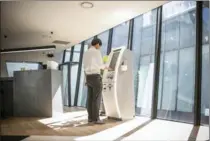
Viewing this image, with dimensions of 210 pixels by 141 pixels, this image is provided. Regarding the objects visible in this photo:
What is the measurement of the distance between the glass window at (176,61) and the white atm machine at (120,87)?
2.59ft

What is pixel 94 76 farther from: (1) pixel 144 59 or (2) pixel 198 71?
(1) pixel 144 59

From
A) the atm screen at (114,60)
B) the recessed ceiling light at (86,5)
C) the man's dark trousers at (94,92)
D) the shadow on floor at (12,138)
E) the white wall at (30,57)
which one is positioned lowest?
the shadow on floor at (12,138)

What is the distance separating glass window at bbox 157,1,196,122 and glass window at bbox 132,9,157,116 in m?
0.38

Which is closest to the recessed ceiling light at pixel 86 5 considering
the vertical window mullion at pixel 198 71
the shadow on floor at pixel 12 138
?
the vertical window mullion at pixel 198 71

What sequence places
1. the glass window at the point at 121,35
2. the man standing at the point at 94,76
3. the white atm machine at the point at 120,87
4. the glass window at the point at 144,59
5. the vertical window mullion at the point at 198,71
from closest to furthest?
the vertical window mullion at the point at 198,71, the man standing at the point at 94,76, the white atm machine at the point at 120,87, the glass window at the point at 144,59, the glass window at the point at 121,35

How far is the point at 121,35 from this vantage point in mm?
7137

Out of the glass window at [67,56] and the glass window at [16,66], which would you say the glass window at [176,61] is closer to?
the glass window at [67,56]

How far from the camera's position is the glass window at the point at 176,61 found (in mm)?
5117

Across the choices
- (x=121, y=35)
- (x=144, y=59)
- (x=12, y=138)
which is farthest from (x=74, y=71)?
(x=12, y=138)

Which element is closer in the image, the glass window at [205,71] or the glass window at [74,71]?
the glass window at [205,71]

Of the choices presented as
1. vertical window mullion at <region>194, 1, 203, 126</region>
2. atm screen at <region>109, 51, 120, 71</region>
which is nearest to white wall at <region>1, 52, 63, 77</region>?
atm screen at <region>109, 51, 120, 71</region>

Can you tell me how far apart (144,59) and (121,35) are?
119cm

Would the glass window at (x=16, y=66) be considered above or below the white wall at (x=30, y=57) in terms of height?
below

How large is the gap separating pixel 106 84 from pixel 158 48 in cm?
140
